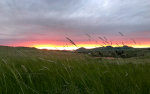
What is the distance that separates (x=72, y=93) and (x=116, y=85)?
0.66 metres

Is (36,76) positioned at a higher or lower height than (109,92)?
higher

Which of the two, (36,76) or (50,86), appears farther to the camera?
(36,76)

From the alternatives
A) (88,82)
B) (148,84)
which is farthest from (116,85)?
(148,84)

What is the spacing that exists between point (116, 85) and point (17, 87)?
1414 mm

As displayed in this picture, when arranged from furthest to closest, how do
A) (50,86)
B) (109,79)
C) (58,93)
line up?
(109,79) < (50,86) < (58,93)

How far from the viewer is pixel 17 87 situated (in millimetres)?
1582

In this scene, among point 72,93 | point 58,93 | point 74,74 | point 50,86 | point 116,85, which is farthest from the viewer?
point 74,74

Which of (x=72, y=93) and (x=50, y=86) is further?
(x=50, y=86)

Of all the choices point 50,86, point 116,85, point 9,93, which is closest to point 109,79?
point 116,85

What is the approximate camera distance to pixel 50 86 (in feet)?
5.48

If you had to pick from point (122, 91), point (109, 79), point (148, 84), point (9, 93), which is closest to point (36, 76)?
point (9, 93)

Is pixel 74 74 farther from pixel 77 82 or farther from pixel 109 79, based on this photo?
pixel 109 79

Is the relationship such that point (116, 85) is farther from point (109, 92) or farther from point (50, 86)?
point (50, 86)

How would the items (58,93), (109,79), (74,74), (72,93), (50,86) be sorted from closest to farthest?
(72,93) < (58,93) < (50,86) < (109,79) < (74,74)
